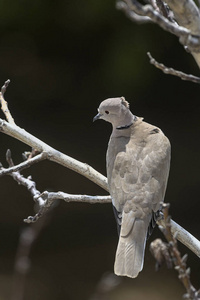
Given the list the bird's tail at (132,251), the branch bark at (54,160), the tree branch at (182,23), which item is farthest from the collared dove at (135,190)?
the tree branch at (182,23)

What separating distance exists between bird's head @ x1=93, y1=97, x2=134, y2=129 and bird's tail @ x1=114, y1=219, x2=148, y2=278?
0.56 m

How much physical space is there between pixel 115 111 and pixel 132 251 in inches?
28.4

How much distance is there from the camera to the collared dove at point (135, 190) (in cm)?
233

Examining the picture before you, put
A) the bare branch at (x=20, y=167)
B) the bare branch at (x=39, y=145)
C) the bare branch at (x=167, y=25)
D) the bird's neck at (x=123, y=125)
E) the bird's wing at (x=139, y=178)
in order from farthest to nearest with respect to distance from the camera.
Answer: the bird's neck at (x=123, y=125) < the bird's wing at (x=139, y=178) < the bare branch at (x=39, y=145) < the bare branch at (x=20, y=167) < the bare branch at (x=167, y=25)

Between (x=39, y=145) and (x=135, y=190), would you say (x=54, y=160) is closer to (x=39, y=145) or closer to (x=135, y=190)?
(x=39, y=145)

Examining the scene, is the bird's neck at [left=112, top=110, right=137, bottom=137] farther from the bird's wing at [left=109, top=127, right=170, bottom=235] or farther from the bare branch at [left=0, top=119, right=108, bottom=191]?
the bare branch at [left=0, top=119, right=108, bottom=191]

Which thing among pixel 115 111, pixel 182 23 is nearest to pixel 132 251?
pixel 115 111

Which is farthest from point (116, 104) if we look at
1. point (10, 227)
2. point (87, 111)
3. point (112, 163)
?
point (10, 227)

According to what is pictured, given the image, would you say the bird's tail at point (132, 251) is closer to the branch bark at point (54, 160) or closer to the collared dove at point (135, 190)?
the collared dove at point (135, 190)

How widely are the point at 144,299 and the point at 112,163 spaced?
283 cm

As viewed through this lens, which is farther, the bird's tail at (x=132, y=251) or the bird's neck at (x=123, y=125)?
the bird's neck at (x=123, y=125)

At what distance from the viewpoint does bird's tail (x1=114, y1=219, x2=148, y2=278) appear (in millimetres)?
2279

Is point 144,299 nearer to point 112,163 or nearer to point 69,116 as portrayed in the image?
point 69,116

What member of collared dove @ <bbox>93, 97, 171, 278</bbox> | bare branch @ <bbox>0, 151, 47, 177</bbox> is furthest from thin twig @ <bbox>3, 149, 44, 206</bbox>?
collared dove @ <bbox>93, 97, 171, 278</bbox>
